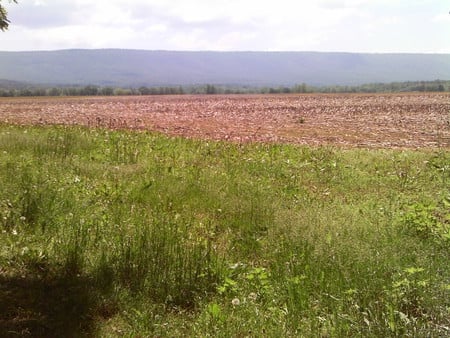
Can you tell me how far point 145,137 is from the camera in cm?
1332

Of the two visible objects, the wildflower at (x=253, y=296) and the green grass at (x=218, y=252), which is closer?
the green grass at (x=218, y=252)

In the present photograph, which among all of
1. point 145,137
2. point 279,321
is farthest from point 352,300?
point 145,137

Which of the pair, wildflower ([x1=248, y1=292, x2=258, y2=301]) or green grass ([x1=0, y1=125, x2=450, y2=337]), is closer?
green grass ([x1=0, y1=125, x2=450, y2=337])

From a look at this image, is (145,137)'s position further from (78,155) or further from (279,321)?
(279,321)

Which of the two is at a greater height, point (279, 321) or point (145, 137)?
point (145, 137)

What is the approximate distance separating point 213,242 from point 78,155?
5.73 m

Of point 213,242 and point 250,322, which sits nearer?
point 250,322

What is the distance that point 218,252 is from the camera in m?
5.31

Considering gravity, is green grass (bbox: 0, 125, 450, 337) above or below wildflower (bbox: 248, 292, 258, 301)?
above

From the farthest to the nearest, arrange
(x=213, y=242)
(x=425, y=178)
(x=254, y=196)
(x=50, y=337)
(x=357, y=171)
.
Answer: (x=357, y=171) → (x=425, y=178) → (x=254, y=196) → (x=213, y=242) → (x=50, y=337)

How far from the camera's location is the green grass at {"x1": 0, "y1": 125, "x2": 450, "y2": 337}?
3.77 meters

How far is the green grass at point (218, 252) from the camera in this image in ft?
12.4

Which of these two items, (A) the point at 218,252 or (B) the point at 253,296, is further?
(A) the point at 218,252

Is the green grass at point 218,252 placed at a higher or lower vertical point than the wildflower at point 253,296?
higher
